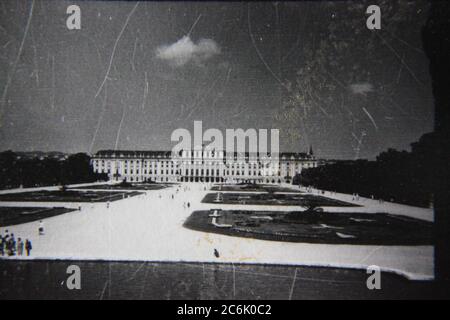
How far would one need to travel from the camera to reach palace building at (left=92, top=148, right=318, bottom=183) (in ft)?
268

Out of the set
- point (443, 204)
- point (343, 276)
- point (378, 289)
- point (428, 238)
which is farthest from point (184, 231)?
point (443, 204)

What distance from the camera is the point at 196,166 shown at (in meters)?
82.4

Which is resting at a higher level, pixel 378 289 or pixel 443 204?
pixel 443 204

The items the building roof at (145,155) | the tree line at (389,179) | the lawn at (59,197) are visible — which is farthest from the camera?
the building roof at (145,155)

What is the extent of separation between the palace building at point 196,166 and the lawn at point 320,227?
58.7 meters

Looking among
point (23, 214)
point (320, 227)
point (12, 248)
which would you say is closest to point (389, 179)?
point (320, 227)

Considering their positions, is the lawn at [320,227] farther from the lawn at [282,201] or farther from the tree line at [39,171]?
the tree line at [39,171]

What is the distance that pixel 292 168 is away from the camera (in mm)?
87562

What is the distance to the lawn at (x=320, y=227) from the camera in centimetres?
1455

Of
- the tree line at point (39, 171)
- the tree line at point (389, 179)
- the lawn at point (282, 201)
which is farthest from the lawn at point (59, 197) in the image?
the tree line at point (389, 179)

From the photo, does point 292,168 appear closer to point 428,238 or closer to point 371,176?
point 371,176

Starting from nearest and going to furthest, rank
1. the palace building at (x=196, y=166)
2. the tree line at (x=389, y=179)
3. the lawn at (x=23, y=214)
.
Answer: the lawn at (x=23, y=214), the tree line at (x=389, y=179), the palace building at (x=196, y=166)

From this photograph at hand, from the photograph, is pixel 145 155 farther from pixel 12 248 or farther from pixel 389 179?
→ pixel 12 248
